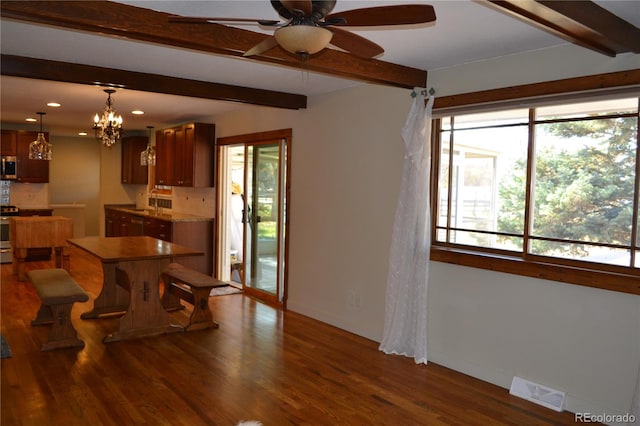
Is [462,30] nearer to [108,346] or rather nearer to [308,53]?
[308,53]

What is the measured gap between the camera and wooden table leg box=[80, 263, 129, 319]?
5289mm

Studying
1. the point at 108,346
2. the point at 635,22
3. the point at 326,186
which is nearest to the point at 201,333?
the point at 108,346

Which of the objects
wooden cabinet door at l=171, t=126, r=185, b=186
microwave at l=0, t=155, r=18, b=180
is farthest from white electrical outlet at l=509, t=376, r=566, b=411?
microwave at l=0, t=155, r=18, b=180

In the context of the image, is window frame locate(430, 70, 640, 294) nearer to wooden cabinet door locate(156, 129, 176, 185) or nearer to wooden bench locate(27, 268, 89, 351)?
wooden bench locate(27, 268, 89, 351)

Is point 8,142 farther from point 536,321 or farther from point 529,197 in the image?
point 536,321

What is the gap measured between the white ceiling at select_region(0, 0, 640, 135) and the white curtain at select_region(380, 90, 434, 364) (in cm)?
55

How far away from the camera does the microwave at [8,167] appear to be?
28.4ft

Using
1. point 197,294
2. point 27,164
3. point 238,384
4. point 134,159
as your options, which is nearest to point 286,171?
point 197,294

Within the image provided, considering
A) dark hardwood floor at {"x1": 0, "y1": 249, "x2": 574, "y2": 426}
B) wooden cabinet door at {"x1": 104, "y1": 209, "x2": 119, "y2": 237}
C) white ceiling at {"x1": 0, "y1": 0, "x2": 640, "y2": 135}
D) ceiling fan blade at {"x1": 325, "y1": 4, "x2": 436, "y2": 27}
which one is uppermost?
white ceiling at {"x1": 0, "y1": 0, "x2": 640, "y2": 135}

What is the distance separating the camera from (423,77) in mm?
4125

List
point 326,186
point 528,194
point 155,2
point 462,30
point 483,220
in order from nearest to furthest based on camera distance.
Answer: point 155,2, point 462,30, point 528,194, point 483,220, point 326,186

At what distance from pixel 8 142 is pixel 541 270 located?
8761mm

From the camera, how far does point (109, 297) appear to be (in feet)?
17.7

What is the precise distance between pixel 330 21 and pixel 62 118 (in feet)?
23.0
